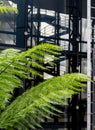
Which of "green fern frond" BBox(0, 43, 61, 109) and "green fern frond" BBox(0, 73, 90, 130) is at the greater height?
"green fern frond" BBox(0, 43, 61, 109)

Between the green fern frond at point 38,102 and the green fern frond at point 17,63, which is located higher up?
the green fern frond at point 17,63

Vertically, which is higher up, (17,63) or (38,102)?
(17,63)

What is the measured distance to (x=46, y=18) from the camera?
659cm

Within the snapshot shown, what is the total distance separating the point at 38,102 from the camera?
114 centimetres

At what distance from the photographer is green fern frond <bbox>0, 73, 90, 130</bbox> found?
1150 mm

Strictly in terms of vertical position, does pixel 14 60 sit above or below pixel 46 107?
above

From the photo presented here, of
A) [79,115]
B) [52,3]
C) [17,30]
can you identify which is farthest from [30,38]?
[79,115]

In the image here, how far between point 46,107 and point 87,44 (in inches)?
210

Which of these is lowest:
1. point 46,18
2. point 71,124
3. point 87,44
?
point 71,124

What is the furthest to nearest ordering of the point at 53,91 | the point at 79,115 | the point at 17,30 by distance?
the point at 79,115 → the point at 17,30 → the point at 53,91

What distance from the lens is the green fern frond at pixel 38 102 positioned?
1.15m

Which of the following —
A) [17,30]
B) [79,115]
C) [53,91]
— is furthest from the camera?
[79,115]

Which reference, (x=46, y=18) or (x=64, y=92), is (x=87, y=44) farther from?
(x=64, y=92)

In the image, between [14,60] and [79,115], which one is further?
[79,115]
